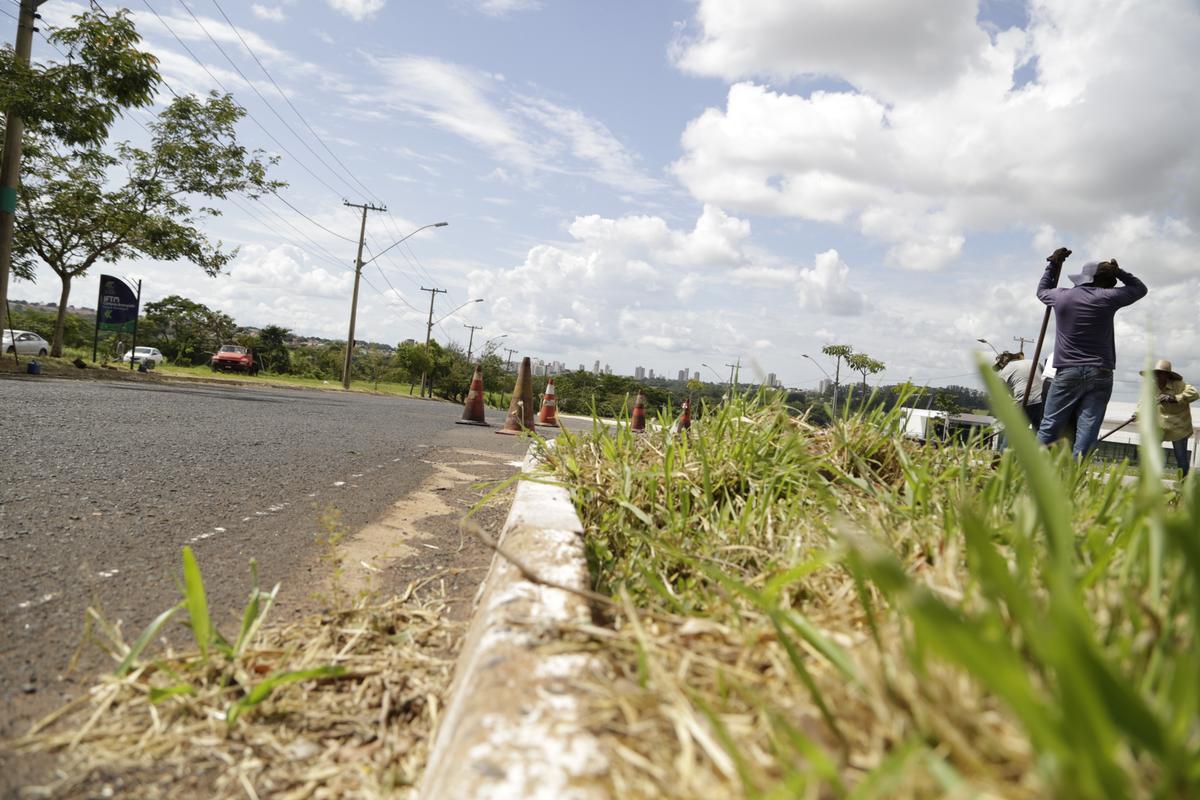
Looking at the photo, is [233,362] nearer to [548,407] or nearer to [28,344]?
[28,344]

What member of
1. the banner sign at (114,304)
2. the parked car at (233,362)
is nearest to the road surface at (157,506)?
the banner sign at (114,304)

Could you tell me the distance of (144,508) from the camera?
334cm

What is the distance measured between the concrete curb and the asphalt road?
929 millimetres

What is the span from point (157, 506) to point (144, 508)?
7 centimetres

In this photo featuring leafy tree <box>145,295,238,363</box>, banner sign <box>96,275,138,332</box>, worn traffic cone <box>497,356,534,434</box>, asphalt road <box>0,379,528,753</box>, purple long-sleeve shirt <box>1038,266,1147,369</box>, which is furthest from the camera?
leafy tree <box>145,295,238,363</box>

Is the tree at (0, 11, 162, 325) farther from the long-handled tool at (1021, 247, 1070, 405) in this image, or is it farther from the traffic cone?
the long-handled tool at (1021, 247, 1070, 405)

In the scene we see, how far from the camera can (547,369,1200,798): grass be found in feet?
1.90

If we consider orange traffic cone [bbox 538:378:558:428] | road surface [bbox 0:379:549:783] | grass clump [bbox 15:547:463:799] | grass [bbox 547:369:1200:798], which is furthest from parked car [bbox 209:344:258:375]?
grass [bbox 547:369:1200:798]

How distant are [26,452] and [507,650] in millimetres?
4562

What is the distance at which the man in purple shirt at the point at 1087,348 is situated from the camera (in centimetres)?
544

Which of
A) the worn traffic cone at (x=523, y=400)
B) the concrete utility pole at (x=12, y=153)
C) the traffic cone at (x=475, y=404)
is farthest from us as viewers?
the concrete utility pole at (x=12, y=153)

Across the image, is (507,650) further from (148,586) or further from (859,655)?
(148,586)

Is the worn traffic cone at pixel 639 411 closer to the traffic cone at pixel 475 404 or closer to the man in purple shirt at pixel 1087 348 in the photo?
the traffic cone at pixel 475 404

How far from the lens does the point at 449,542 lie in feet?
11.0
